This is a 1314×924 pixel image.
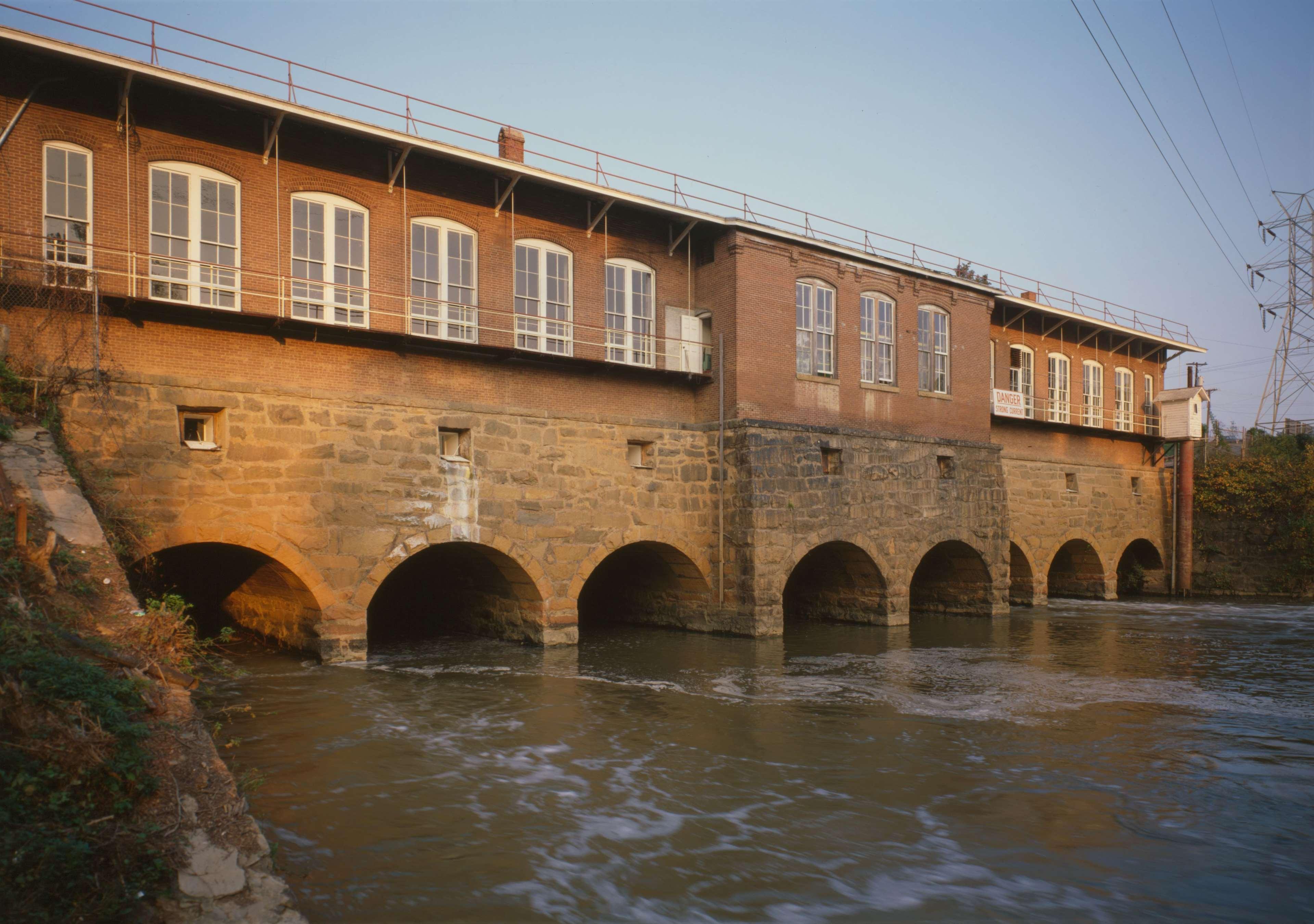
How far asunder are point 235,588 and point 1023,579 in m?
19.9

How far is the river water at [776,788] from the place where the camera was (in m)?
5.96

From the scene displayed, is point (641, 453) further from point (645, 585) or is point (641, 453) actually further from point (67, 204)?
point (67, 204)

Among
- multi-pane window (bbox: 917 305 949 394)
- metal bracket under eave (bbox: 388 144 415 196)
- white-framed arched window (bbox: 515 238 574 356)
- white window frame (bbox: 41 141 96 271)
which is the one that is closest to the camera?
white window frame (bbox: 41 141 96 271)

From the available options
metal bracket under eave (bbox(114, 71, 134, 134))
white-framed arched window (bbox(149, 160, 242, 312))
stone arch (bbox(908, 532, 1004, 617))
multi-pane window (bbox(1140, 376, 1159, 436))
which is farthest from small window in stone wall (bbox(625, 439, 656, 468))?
multi-pane window (bbox(1140, 376, 1159, 436))

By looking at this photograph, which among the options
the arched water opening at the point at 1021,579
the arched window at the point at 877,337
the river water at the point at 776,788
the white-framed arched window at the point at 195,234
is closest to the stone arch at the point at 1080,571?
the arched water opening at the point at 1021,579

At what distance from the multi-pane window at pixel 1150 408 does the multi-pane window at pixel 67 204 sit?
29391 mm

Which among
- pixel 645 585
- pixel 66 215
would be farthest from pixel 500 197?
pixel 645 585

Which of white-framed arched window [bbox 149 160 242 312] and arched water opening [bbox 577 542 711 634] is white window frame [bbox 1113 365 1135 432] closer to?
arched water opening [bbox 577 542 711 634]

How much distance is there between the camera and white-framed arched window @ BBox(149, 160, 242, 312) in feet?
41.0

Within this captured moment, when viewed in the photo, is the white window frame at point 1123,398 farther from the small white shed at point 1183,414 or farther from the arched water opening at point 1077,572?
the arched water opening at point 1077,572

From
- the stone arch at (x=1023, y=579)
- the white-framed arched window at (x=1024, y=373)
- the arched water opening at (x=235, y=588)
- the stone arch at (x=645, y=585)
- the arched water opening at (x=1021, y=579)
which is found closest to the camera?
the arched water opening at (x=235, y=588)

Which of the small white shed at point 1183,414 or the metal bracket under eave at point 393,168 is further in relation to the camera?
the small white shed at point 1183,414

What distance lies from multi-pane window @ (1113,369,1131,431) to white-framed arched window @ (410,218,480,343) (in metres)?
22.5

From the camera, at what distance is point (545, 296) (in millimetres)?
16188
